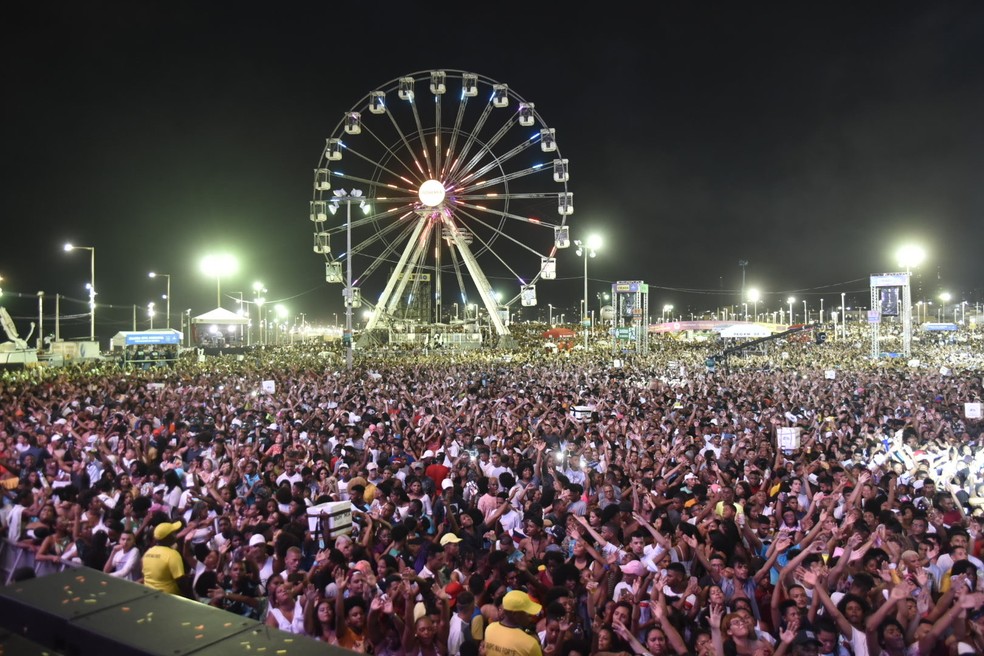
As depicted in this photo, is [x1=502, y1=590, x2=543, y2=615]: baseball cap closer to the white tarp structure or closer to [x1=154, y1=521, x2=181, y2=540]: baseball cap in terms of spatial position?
[x1=154, y1=521, x2=181, y2=540]: baseball cap

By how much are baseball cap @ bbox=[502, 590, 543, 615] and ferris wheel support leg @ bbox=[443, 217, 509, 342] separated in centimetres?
3225

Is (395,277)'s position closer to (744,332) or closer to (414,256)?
(414,256)

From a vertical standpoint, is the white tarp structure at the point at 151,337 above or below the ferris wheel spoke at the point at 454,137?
below

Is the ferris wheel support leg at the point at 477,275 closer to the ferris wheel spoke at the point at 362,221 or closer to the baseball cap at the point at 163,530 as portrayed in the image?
the ferris wheel spoke at the point at 362,221

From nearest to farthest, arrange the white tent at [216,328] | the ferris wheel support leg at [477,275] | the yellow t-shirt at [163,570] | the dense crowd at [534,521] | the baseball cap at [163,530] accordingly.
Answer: the dense crowd at [534,521]
the yellow t-shirt at [163,570]
the baseball cap at [163,530]
the white tent at [216,328]
the ferris wheel support leg at [477,275]

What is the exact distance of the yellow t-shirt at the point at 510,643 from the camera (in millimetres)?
4074

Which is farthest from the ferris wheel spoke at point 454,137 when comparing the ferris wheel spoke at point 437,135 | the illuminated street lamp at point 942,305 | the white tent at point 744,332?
the illuminated street lamp at point 942,305

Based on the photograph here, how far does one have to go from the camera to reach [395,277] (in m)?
39.8

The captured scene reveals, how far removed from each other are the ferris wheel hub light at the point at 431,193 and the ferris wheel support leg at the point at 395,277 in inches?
101

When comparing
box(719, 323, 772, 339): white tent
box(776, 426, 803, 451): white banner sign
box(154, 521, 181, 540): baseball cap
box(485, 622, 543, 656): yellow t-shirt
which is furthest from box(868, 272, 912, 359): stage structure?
box(154, 521, 181, 540): baseball cap

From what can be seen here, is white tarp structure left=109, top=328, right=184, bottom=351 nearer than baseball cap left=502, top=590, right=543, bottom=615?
No

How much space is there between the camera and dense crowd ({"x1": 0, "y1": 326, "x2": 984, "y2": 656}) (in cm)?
445

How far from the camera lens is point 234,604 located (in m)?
5.19

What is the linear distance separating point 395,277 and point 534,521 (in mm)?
34592
